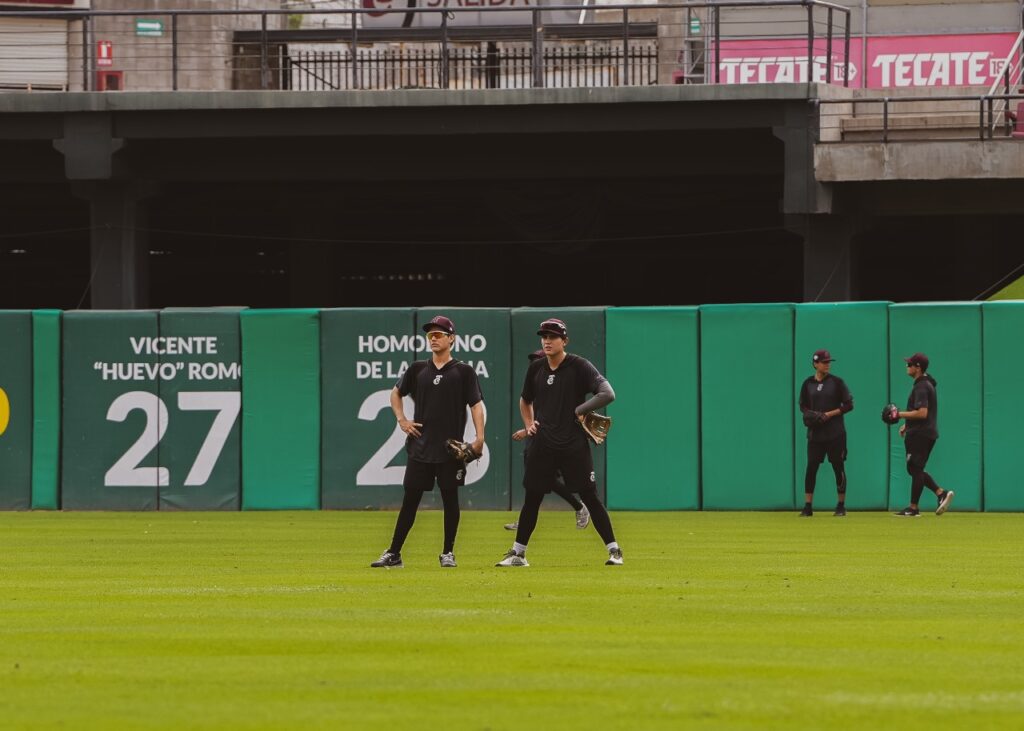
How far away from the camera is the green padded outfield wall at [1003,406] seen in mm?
22000

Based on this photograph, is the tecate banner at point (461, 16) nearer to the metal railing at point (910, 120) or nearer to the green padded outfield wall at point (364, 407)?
the metal railing at point (910, 120)

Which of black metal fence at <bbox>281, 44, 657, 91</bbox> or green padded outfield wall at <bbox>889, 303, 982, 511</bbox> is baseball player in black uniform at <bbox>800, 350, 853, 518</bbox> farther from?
black metal fence at <bbox>281, 44, 657, 91</bbox>

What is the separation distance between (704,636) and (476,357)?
45.0 feet

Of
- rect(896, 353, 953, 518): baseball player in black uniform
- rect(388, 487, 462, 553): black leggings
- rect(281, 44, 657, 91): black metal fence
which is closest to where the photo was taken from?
rect(388, 487, 462, 553): black leggings

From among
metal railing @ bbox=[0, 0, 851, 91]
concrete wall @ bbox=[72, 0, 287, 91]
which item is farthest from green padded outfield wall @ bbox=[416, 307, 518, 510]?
concrete wall @ bbox=[72, 0, 287, 91]

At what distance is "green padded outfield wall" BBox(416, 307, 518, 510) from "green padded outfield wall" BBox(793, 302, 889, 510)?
3635mm

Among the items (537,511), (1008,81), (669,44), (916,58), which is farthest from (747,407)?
(669,44)

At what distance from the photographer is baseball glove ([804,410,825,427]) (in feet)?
69.1

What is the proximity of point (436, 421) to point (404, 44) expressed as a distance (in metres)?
23.9

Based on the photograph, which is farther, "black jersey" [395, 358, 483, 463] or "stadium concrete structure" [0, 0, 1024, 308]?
"stadium concrete structure" [0, 0, 1024, 308]

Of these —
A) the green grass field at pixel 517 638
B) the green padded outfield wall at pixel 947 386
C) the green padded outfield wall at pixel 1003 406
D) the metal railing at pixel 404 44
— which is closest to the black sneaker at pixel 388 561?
the green grass field at pixel 517 638

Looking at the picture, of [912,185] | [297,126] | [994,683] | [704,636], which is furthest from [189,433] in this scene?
[994,683]

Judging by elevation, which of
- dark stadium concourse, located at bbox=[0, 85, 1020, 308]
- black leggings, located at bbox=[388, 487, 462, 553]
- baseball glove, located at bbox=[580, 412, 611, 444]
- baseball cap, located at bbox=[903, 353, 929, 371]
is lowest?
black leggings, located at bbox=[388, 487, 462, 553]

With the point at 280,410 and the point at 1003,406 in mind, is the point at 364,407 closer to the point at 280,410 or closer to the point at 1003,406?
the point at 280,410
